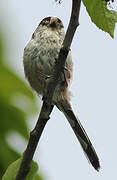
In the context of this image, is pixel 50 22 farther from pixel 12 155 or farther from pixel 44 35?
pixel 12 155

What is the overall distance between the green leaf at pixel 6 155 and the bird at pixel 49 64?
3.13ft

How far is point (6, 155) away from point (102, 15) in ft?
3.60

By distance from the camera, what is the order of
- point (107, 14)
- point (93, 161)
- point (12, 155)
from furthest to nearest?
point (93, 161) → point (12, 155) → point (107, 14)

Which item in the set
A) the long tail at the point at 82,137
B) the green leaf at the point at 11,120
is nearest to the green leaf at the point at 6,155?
the green leaf at the point at 11,120

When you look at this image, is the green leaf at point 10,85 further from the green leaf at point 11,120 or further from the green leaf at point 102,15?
the green leaf at point 102,15

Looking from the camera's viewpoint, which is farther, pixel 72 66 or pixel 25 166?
pixel 72 66

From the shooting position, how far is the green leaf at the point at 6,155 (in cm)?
225

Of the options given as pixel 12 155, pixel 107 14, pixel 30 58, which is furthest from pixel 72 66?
pixel 107 14

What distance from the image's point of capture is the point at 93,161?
3.13m

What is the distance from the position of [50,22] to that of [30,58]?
61 centimetres

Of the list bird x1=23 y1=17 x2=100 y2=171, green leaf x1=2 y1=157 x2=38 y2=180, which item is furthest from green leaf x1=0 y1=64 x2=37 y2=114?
green leaf x1=2 y1=157 x2=38 y2=180

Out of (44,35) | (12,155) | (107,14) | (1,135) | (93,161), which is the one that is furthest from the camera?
(44,35)

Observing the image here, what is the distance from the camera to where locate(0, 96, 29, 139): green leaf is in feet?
8.23

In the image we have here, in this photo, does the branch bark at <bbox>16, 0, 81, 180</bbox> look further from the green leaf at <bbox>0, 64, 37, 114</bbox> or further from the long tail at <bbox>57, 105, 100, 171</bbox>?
the long tail at <bbox>57, 105, 100, 171</bbox>
